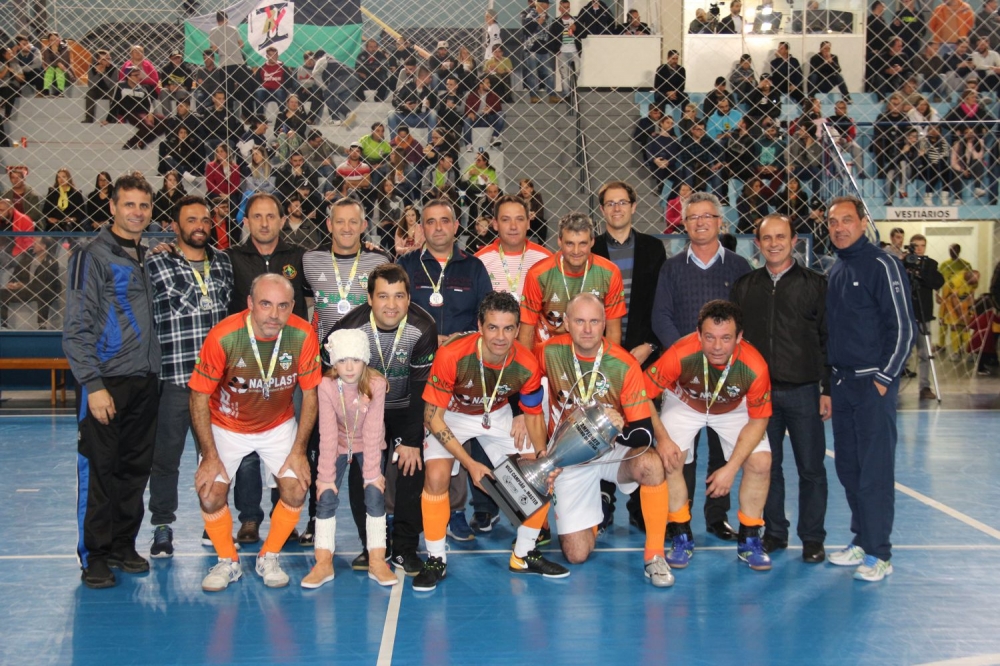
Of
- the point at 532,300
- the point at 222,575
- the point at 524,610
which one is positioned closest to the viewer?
the point at 524,610

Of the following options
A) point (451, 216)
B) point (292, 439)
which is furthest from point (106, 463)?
point (451, 216)

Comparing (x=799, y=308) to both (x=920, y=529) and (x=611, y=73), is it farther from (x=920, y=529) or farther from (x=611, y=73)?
(x=611, y=73)

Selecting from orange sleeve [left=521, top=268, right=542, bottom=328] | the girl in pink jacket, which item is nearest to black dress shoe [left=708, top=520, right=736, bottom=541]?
orange sleeve [left=521, top=268, right=542, bottom=328]

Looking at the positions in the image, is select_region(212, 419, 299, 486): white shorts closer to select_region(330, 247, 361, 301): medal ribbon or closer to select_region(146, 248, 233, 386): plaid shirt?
select_region(146, 248, 233, 386): plaid shirt

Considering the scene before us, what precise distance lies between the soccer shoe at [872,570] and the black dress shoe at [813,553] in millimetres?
246

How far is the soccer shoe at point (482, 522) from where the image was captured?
539cm

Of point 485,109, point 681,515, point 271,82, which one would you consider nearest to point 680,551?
point 681,515

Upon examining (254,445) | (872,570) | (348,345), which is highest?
(348,345)

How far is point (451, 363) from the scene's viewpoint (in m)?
4.57

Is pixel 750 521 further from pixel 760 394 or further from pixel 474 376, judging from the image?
pixel 474 376

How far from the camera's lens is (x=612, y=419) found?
176 inches

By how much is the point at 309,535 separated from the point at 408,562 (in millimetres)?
739

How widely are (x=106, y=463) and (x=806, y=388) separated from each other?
3353 mm

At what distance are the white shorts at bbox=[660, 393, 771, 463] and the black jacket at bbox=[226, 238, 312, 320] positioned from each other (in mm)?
2054
